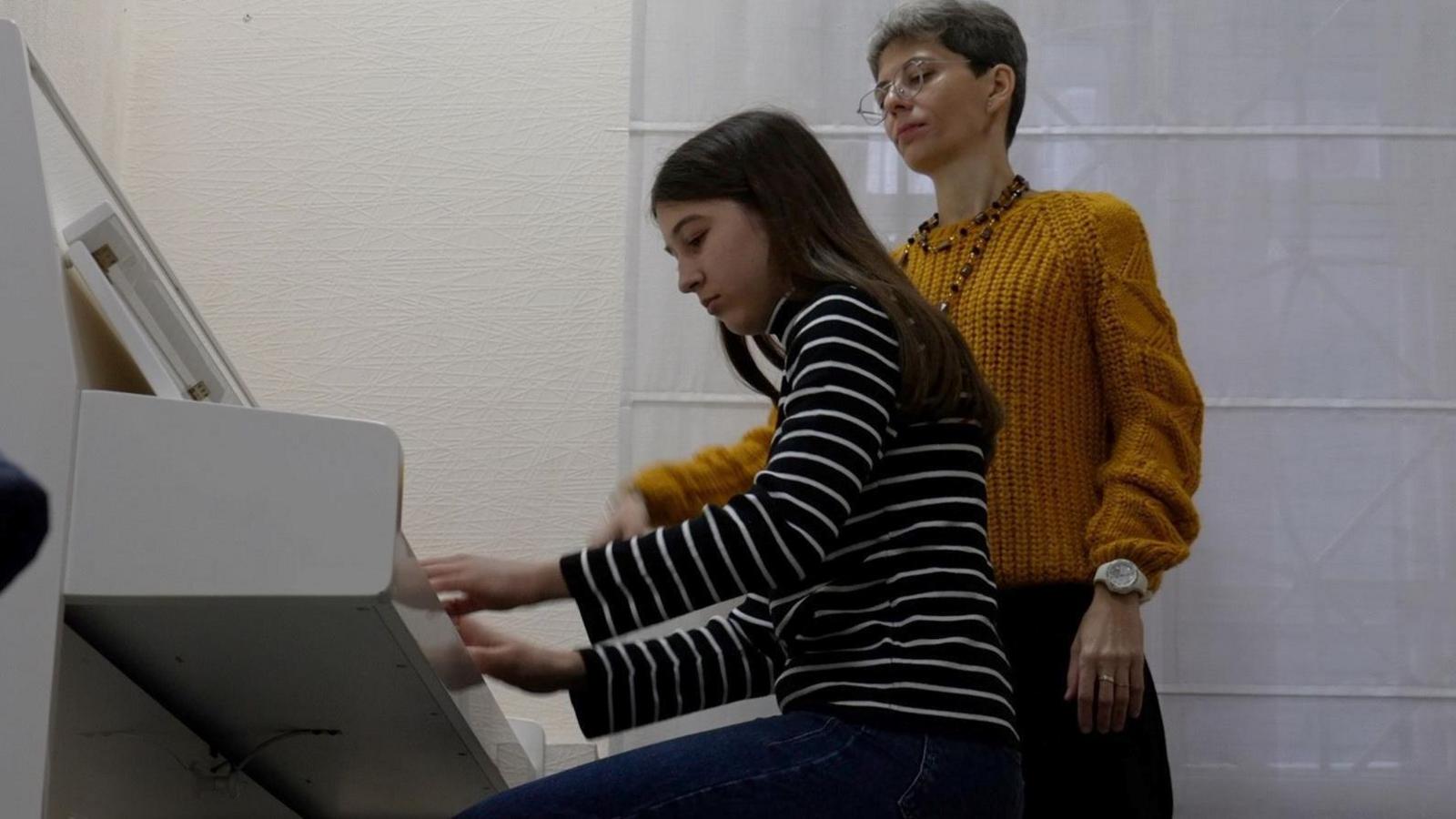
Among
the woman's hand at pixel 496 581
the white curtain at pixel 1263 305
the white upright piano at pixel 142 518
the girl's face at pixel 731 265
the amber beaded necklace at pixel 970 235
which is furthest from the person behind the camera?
the white curtain at pixel 1263 305

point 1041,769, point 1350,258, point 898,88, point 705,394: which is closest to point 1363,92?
point 1350,258

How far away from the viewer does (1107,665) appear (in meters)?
1.40

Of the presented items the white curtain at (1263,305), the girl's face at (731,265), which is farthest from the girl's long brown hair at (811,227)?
the white curtain at (1263,305)

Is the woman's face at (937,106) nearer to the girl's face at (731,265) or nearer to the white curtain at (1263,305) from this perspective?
the white curtain at (1263,305)

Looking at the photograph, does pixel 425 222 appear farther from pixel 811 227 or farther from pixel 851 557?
pixel 851 557

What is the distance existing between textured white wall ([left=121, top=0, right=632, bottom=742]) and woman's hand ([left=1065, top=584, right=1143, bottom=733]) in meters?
0.88

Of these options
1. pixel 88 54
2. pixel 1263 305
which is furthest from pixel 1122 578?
pixel 88 54

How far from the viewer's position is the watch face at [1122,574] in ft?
4.58

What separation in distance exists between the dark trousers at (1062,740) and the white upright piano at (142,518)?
54cm

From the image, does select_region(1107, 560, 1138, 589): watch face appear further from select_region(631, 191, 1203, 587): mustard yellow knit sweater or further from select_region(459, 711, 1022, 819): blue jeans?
select_region(459, 711, 1022, 819): blue jeans

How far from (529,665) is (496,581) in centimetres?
9

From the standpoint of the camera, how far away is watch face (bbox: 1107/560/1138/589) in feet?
4.58

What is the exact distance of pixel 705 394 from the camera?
203cm

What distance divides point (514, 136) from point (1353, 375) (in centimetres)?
116
